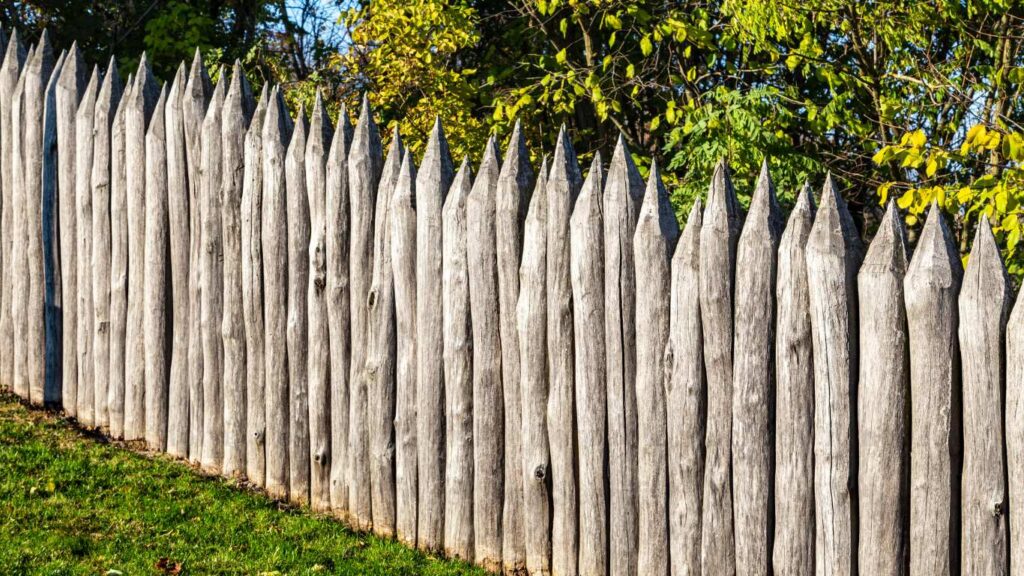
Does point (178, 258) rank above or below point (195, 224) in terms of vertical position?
below

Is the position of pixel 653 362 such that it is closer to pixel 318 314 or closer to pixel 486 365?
pixel 486 365

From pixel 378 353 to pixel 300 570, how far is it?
883 mm

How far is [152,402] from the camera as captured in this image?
551 cm

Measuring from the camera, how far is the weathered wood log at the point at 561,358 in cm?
411

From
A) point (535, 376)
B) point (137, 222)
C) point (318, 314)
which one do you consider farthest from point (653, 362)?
point (137, 222)

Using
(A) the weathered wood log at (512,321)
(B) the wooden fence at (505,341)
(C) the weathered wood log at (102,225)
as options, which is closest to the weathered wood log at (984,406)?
(B) the wooden fence at (505,341)

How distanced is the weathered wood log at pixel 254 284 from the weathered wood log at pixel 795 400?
236 cm

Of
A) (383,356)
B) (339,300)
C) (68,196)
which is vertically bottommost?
(383,356)

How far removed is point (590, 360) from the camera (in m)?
4.10

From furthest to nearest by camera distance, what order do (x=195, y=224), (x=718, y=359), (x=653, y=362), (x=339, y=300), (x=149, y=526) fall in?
(x=195, y=224), (x=339, y=300), (x=149, y=526), (x=653, y=362), (x=718, y=359)

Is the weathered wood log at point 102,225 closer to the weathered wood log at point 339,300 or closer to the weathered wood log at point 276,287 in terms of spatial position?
the weathered wood log at point 276,287

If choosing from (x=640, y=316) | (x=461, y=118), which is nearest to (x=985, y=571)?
(x=640, y=316)

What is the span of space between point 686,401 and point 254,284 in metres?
2.09

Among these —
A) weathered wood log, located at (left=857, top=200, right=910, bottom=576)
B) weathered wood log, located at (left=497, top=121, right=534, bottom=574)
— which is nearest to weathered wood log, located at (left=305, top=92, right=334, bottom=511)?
weathered wood log, located at (left=497, top=121, right=534, bottom=574)
